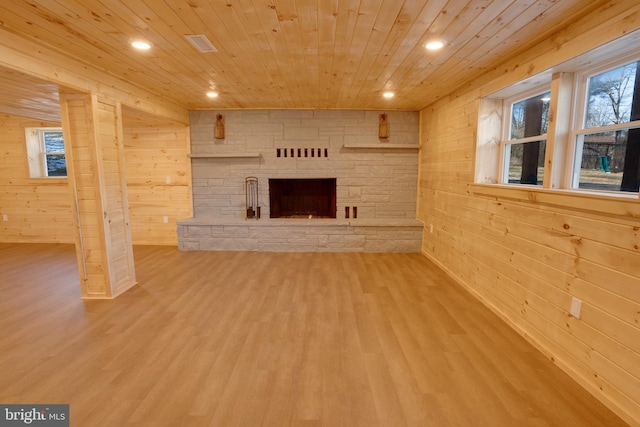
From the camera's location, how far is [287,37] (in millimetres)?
2207

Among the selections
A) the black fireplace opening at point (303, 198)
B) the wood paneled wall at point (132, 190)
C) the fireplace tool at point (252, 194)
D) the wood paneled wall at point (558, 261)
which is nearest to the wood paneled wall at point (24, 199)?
the wood paneled wall at point (132, 190)

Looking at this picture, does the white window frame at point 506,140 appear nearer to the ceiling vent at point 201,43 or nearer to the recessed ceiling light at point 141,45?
the ceiling vent at point 201,43

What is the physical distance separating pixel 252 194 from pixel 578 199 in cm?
425

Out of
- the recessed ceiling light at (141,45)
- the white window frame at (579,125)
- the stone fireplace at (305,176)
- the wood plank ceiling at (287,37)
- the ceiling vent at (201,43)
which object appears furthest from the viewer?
the stone fireplace at (305,176)

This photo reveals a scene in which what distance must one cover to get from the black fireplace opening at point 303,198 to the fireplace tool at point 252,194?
1.19 feet

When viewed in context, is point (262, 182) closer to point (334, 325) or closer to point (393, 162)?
point (393, 162)

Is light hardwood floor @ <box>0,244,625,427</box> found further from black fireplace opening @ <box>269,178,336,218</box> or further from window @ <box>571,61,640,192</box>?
black fireplace opening @ <box>269,178,336,218</box>

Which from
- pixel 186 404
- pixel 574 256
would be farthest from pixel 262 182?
pixel 574 256

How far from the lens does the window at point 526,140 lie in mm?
2566

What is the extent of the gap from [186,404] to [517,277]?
2569 millimetres

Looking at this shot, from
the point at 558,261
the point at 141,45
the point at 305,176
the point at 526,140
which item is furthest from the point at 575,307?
the point at 305,176

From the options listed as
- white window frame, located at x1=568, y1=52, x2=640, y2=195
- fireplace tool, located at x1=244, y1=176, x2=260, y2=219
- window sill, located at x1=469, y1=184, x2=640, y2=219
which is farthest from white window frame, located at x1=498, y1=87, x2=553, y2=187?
fireplace tool, located at x1=244, y1=176, x2=260, y2=219

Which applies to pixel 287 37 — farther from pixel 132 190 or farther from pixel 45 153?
pixel 45 153

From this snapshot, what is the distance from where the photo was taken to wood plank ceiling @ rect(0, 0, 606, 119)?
1.80 m
